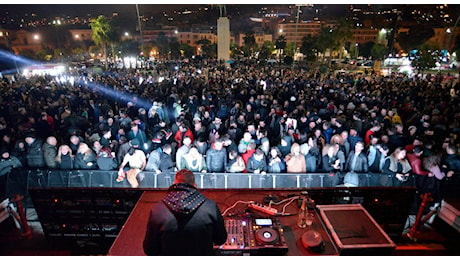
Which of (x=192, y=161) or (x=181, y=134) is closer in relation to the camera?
(x=192, y=161)

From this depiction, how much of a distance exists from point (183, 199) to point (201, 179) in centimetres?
363

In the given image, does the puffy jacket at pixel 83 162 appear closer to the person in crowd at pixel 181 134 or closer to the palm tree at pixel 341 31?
the person in crowd at pixel 181 134

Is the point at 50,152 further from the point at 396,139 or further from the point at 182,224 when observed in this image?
the point at 396,139

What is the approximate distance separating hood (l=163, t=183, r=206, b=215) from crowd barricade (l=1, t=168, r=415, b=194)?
11.3 feet

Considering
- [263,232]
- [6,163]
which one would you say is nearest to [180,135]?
[6,163]

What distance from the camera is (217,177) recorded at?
6027 millimetres

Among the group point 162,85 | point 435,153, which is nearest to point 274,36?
point 162,85

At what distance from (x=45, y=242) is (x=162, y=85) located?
11.1 meters

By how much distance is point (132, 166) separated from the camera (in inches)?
242

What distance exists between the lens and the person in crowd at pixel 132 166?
5959mm

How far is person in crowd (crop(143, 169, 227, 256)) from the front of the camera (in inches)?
96.3

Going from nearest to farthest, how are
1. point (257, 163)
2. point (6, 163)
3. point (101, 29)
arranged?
point (6, 163)
point (257, 163)
point (101, 29)

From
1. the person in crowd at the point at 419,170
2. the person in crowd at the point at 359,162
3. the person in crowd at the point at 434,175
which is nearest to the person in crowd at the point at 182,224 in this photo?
the person in crowd at the point at 359,162

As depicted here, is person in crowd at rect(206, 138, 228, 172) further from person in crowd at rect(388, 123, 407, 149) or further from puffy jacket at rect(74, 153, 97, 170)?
person in crowd at rect(388, 123, 407, 149)
